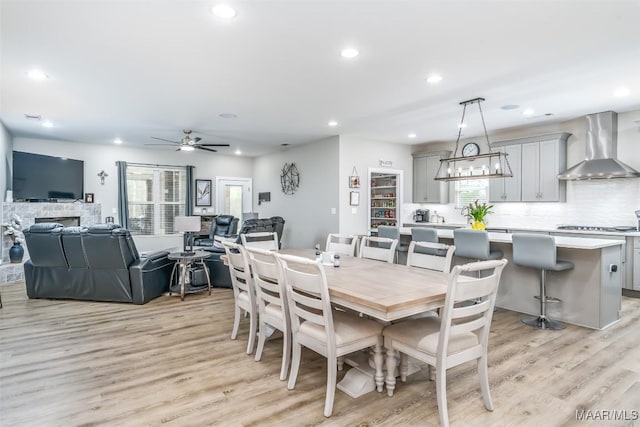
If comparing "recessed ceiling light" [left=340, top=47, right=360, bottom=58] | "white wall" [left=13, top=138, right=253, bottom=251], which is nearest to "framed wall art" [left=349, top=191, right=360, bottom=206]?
"recessed ceiling light" [left=340, top=47, right=360, bottom=58]

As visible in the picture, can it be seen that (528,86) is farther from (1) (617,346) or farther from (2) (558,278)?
(1) (617,346)

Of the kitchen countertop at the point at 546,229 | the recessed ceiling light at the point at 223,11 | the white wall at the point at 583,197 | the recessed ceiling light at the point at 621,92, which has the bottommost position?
the kitchen countertop at the point at 546,229

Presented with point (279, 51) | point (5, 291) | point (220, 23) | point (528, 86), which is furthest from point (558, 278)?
point (5, 291)

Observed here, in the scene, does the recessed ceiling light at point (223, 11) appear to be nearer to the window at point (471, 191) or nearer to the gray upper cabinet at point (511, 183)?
the gray upper cabinet at point (511, 183)

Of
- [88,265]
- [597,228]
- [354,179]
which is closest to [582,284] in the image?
[597,228]

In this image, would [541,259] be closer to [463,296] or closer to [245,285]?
[463,296]

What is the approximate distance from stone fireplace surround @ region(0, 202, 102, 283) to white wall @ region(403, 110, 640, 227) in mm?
8340

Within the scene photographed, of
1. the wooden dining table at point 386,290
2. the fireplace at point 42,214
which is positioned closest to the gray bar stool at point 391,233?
the wooden dining table at point 386,290

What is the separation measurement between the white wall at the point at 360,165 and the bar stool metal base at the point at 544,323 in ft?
12.0

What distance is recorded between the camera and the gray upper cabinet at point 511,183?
6301mm

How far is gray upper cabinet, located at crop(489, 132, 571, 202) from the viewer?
19.2 ft

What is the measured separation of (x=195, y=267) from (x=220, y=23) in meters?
3.73

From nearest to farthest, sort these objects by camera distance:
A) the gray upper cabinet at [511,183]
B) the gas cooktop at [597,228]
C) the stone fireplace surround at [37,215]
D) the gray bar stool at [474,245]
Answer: the gray bar stool at [474,245] < the gas cooktop at [597,228] < the stone fireplace surround at [37,215] < the gray upper cabinet at [511,183]

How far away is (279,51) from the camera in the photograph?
127 inches
